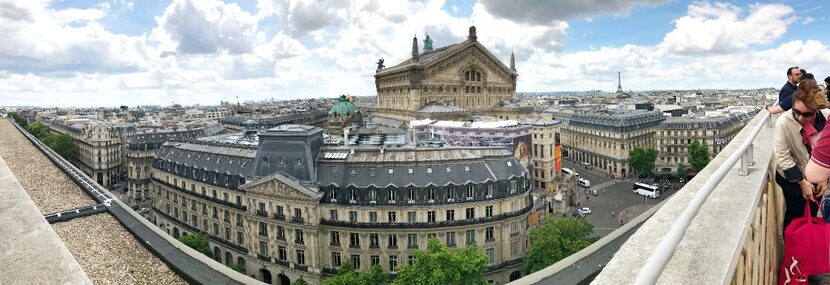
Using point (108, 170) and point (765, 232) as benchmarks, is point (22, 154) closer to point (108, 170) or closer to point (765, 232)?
point (108, 170)

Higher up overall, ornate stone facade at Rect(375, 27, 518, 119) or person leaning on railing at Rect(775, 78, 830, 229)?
ornate stone facade at Rect(375, 27, 518, 119)

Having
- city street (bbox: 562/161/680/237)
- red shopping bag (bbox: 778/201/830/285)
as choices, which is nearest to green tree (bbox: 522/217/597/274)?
city street (bbox: 562/161/680/237)

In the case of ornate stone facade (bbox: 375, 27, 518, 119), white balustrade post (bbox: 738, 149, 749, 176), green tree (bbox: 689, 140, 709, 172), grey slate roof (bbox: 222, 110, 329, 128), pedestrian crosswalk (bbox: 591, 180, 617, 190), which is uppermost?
ornate stone facade (bbox: 375, 27, 518, 119)

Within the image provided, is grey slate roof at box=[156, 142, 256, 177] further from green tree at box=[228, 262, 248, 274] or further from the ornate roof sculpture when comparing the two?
the ornate roof sculpture

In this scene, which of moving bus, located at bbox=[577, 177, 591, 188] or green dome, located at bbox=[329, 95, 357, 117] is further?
green dome, located at bbox=[329, 95, 357, 117]

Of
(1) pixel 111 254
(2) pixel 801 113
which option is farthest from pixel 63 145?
(2) pixel 801 113

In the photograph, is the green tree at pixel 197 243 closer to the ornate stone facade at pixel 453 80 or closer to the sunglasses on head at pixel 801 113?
the ornate stone facade at pixel 453 80
